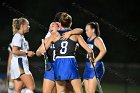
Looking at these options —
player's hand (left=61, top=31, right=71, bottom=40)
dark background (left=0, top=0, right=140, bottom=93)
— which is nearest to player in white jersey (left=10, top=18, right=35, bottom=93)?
player's hand (left=61, top=31, right=71, bottom=40)

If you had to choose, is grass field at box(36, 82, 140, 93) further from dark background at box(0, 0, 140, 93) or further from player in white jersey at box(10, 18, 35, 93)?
player in white jersey at box(10, 18, 35, 93)

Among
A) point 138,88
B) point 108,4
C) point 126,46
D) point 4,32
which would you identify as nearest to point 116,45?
point 126,46

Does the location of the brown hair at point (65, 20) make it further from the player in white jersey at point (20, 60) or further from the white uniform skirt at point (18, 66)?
the white uniform skirt at point (18, 66)

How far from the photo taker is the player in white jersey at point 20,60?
1179 cm

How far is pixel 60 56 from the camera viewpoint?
10562 millimetres

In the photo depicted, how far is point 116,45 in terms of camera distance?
28.9m

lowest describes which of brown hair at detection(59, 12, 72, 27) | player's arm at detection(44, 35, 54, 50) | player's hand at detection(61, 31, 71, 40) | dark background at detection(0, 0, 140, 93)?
dark background at detection(0, 0, 140, 93)

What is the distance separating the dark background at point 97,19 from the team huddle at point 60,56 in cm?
1481

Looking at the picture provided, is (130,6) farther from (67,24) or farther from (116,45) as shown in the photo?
(67,24)

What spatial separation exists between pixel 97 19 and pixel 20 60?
18.0 m

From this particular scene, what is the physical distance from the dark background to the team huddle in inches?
583

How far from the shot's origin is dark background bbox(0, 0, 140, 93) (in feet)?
92.9

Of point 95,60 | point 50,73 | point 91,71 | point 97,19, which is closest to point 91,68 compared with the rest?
point 91,71

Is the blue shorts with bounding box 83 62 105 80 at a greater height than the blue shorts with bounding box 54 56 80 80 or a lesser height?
lesser
